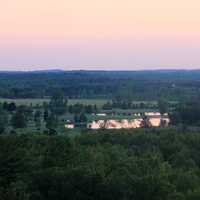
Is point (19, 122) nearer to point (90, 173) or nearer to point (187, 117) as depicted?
point (187, 117)

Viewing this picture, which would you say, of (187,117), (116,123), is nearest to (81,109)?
(116,123)

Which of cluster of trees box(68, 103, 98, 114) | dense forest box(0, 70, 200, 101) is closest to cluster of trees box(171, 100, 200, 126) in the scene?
cluster of trees box(68, 103, 98, 114)

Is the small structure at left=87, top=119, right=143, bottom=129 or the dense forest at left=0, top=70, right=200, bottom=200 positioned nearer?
the dense forest at left=0, top=70, right=200, bottom=200

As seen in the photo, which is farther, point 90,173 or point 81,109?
point 81,109

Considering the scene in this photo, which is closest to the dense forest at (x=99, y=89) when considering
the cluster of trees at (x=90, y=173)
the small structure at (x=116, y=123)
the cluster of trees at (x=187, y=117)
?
the small structure at (x=116, y=123)

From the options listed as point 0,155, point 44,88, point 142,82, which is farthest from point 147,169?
point 142,82

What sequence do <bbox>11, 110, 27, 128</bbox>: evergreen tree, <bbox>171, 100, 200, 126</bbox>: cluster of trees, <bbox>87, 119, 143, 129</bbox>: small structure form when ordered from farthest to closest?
<bbox>171, 100, 200, 126</bbox>: cluster of trees
<bbox>87, 119, 143, 129</bbox>: small structure
<bbox>11, 110, 27, 128</bbox>: evergreen tree

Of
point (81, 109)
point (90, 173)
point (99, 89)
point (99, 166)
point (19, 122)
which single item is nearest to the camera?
point (90, 173)

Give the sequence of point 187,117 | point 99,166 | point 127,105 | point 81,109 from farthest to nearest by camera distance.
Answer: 1. point 127,105
2. point 81,109
3. point 187,117
4. point 99,166

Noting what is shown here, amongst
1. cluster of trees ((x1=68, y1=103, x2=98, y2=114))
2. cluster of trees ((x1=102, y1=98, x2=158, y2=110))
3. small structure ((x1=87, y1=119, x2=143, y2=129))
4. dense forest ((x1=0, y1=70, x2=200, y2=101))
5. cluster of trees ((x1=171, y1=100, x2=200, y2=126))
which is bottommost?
dense forest ((x1=0, y1=70, x2=200, y2=101))

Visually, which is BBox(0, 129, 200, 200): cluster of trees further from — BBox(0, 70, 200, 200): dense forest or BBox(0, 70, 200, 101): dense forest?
BBox(0, 70, 200, 101): dense forest
